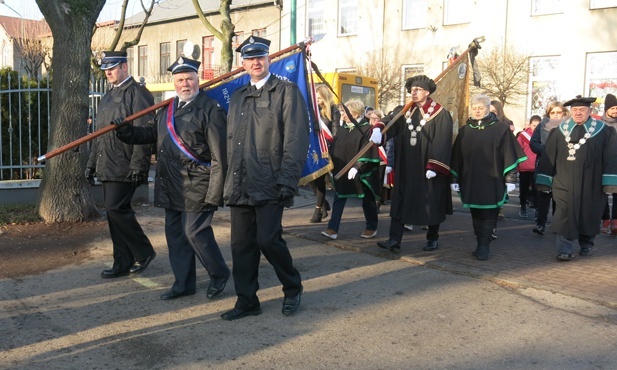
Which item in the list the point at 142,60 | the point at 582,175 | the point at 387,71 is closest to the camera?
the point at 582,175

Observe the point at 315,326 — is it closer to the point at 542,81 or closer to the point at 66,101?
the point at 66,101

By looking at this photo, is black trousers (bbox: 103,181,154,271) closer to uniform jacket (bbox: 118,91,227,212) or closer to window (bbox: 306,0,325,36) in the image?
uniform jacket (bbox: 118,91,227,212)

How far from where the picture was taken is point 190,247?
5.28 metres

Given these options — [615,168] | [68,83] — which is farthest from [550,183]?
[68,83]

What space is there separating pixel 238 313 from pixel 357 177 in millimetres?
3344

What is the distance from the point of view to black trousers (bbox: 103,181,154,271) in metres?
5.70

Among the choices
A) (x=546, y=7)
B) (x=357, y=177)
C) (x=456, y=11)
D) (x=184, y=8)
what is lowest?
(x=357, y=177)

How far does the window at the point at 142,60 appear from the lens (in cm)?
4009

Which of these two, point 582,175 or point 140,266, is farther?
point 582,175

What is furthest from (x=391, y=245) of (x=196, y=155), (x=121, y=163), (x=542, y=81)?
(x=542, y=81)

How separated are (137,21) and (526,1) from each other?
24.7m

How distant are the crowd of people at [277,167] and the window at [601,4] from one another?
49.1ft

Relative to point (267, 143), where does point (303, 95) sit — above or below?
above

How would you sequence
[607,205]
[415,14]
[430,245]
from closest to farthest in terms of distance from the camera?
[430,245], [607,205], [415,14]
